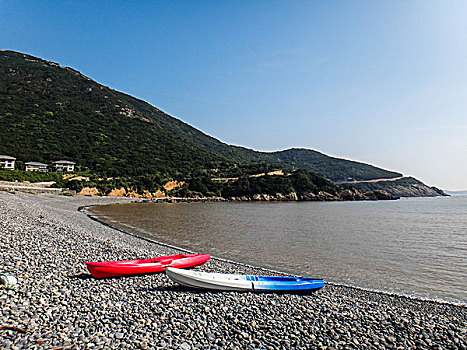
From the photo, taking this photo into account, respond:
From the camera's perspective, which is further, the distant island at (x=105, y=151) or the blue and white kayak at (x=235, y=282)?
the distant island at (x=105, y=151)

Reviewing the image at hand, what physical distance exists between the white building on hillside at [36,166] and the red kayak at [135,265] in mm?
67665

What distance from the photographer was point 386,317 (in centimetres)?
800

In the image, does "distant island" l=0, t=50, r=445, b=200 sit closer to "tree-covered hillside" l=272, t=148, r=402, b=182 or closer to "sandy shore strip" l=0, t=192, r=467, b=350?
"sandy shore strip" l=0, t=192, r=467, b=350

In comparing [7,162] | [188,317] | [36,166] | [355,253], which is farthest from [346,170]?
[188,317]

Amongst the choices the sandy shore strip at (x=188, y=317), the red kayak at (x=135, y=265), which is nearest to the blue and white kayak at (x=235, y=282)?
the sandy shore strip at (x=188, y=317)

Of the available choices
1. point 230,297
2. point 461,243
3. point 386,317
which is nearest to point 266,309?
point 230,297

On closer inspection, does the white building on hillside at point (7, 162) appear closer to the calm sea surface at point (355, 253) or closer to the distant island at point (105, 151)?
the distant island at point (105, 151)

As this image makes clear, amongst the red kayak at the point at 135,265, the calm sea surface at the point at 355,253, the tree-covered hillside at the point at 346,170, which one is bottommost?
the calm sea surface at the point at 355,253

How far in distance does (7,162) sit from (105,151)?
77.7 ft

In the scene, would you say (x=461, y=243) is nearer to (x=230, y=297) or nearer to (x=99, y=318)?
(x=230, y=297)

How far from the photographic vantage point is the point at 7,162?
6538 cm

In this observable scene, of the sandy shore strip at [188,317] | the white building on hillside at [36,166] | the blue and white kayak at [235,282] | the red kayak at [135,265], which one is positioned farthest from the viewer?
the white building on hillside at [36,166]

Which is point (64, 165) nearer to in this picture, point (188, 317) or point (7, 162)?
point (7, 162)

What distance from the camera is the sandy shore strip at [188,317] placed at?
595cm
